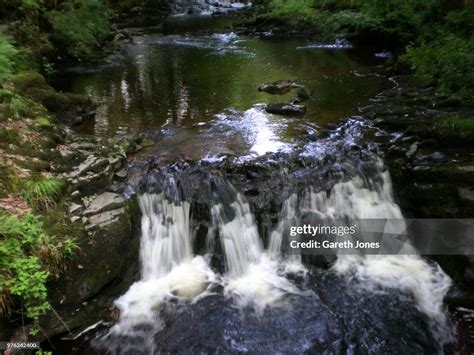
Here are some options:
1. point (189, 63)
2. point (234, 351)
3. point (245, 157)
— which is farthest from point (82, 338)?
point (189, 63)

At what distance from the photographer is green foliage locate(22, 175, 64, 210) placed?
5.29 meters

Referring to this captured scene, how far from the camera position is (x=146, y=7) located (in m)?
31.4

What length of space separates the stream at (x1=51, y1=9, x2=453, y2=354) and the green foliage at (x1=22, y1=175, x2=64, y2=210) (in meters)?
1.42

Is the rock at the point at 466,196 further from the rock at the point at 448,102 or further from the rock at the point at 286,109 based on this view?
the rock at the point at 286,109

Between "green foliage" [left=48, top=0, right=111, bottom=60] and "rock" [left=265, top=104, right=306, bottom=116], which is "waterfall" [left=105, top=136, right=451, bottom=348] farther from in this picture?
"green foliage" [left=48, top=0, right=111, bottom=60]

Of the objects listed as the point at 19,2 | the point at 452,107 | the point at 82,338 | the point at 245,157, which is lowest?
the point at 82,338

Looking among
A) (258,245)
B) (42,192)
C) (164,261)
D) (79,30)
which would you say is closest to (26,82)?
(42,192)

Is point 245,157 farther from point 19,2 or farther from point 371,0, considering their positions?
point 371,0

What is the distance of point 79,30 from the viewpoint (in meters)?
16.5

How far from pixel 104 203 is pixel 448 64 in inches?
371

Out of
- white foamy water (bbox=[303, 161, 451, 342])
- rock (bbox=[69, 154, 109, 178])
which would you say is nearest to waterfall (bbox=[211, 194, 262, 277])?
white foamy water (bbox=[303, 161, 451, 342])

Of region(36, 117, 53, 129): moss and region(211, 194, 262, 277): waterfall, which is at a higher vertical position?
region(36, 117, 53, 129): moss

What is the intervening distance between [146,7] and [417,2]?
80.2ft

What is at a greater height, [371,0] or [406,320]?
[371,0]
